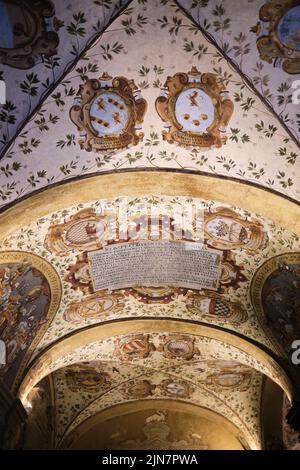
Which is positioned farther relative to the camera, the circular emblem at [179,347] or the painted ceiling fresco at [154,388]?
the painted ceiling fresco at [154,388]

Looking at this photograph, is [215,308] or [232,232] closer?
[232,232]

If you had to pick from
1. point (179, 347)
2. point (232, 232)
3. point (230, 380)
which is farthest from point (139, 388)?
point (232, 232)

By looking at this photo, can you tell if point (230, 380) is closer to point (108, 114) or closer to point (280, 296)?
point (280, 296)

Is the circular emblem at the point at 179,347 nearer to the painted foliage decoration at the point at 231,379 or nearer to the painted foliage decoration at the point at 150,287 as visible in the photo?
the painted foliage decoration at the point at 231,379

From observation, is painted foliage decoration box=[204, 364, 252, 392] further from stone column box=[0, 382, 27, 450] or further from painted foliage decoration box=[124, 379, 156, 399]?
stone column box=[0, 382, 27, 450]

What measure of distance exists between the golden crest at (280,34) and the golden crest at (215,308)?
15.4 feet

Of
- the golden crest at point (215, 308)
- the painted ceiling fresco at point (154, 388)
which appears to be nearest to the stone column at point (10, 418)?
the painted ceiling fresco at point (154, 388)

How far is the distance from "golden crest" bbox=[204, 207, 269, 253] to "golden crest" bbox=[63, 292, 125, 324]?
2.28 metres

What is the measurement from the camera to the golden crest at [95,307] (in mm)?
10422

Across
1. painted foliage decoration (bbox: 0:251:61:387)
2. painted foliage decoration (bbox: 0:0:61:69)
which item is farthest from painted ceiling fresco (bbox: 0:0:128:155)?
painted foliage decoration (bbox: 0:251:61:387)

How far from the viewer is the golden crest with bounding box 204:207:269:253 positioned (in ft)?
28.4

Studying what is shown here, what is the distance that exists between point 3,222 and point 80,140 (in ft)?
4.90

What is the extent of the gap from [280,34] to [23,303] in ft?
18.7

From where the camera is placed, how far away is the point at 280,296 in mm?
9562
